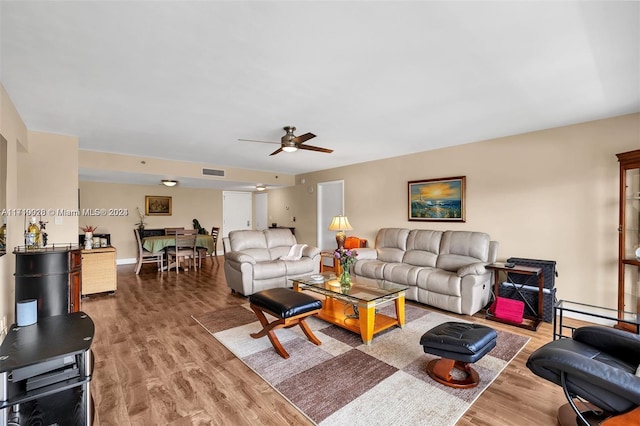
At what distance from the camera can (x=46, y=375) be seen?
5.25 ft

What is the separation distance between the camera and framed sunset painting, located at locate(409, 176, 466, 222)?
15.6ft

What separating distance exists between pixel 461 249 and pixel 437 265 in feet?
1.39

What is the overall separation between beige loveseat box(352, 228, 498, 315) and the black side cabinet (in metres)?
3.60

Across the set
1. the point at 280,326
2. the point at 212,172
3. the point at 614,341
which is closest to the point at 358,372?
the point at 280,326

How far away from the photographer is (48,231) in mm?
3943

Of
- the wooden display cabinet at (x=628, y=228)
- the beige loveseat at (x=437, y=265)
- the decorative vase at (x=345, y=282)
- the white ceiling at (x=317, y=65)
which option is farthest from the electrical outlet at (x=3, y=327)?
the wooden display cabinet at (x=628, y=228)

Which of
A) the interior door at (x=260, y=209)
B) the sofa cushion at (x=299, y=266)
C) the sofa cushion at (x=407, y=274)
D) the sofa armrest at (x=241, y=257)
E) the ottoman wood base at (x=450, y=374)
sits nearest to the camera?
the ottoman wood base at (x=450, y=374)

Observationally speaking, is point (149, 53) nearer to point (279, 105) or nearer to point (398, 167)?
point (279, 105)

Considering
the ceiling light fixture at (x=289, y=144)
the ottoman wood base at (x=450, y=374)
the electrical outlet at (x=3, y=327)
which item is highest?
the ceiling light fixture at (x=289, y=144)

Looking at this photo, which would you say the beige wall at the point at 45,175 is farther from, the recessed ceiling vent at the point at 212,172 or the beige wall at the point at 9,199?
the recessed ceiling vent at the point at 212,172

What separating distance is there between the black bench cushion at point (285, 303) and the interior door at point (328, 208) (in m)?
4.05

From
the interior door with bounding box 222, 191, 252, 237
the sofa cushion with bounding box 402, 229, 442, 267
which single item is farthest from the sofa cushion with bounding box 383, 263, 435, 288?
the interior door with bounding box 222, 191, 252, 237

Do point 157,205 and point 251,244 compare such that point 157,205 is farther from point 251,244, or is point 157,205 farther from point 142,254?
point 251,244

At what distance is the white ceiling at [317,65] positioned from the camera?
1668mm
